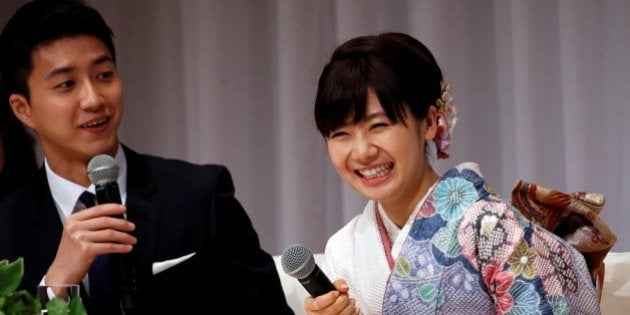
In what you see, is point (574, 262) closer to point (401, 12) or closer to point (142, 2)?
point (401, 12)

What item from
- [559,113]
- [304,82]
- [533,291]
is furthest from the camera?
[304,82]

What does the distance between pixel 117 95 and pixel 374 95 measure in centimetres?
51

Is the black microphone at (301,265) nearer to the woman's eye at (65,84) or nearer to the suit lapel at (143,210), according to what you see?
the suit lapel at (143,210)

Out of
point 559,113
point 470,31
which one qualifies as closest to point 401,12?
point 470,31

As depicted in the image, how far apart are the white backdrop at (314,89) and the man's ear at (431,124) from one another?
3.33 ft

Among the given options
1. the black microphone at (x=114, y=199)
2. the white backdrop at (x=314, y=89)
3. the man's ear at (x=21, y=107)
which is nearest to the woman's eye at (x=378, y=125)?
the black microphone at (x=114, y=199)

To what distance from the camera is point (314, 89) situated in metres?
3.04

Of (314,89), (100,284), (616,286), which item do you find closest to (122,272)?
(100,284)

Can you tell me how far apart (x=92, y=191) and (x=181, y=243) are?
202 mm

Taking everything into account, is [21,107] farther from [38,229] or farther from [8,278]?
[8,278]

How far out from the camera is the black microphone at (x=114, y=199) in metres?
1.49

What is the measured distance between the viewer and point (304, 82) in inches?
119

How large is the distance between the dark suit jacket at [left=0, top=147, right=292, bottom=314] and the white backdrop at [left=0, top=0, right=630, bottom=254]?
100cm

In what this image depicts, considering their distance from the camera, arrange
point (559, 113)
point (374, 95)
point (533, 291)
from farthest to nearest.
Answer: point (559, 113), point (374, 95), point (533, 291)
